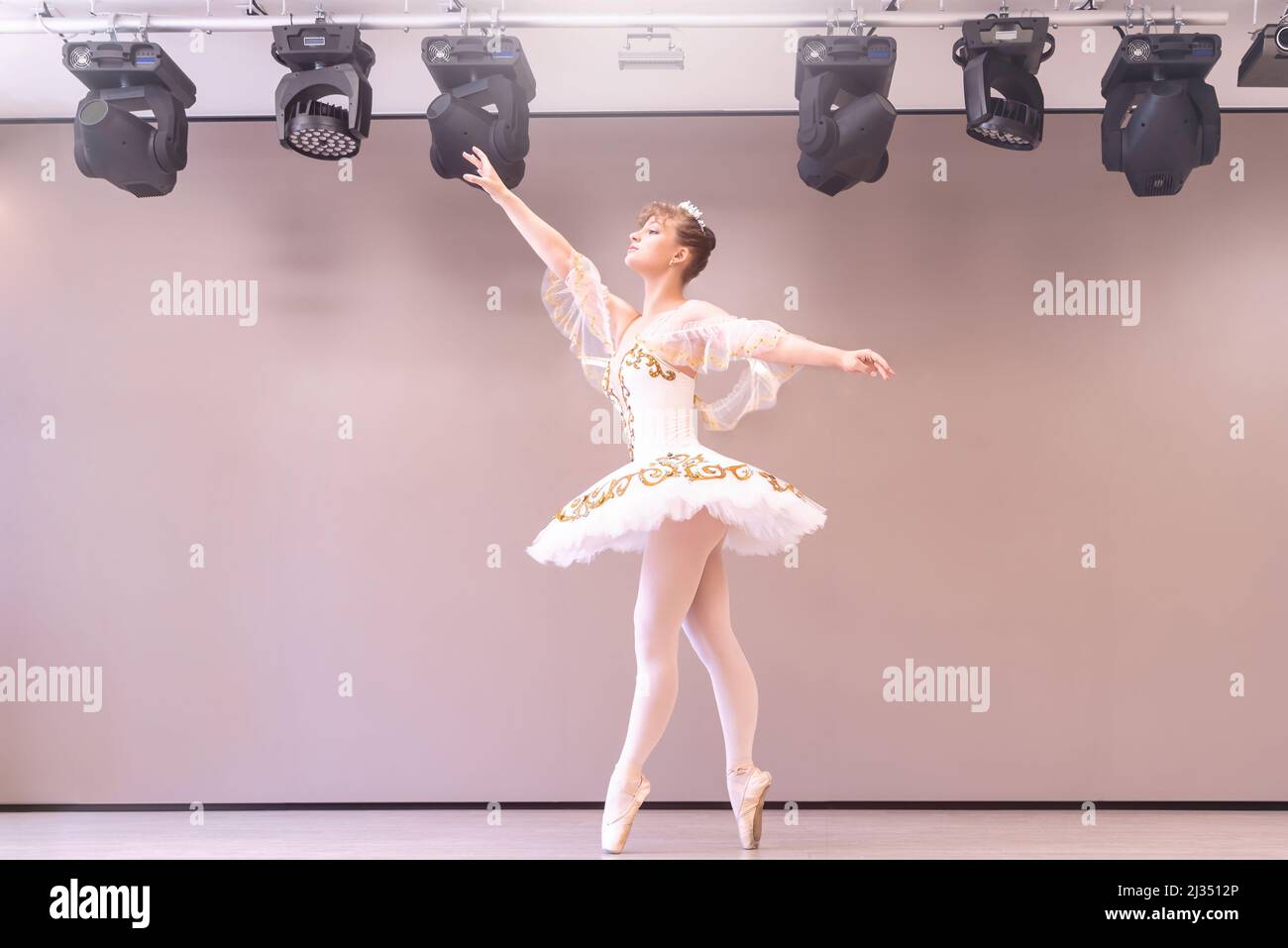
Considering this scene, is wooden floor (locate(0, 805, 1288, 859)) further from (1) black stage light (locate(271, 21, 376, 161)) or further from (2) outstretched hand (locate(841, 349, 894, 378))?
(1) black stage light (locate(271, 21, 376, 161))

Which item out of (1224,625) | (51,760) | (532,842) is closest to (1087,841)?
(1224,625)

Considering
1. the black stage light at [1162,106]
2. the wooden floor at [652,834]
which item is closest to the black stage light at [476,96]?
the black stage light at [1162,106]

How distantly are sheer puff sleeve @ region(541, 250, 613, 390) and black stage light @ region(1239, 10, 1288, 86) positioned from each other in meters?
2.18

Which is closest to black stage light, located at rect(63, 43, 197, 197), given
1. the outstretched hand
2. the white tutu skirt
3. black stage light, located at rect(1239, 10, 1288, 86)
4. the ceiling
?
the ceiling

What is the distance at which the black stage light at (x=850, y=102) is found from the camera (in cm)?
339

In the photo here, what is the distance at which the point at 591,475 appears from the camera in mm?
4180

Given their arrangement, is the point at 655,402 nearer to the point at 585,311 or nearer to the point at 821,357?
the point at 585,311

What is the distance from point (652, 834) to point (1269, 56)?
3.14 meters

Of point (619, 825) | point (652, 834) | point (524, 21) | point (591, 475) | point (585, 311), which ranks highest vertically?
point (524, 21)

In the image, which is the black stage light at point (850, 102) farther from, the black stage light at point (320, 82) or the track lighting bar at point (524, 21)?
the black stage light at point (320, 82)

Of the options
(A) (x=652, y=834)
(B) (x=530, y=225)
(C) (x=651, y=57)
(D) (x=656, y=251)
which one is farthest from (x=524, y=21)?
(A) (x=652, y=834)

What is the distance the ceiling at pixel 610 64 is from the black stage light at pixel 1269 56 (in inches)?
11.7

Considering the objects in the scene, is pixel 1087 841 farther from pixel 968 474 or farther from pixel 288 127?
pixel 288 127

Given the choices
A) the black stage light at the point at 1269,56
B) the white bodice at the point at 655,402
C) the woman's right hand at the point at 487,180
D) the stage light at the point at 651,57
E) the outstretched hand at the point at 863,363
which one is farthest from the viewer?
the stage light at the point at 651,57
